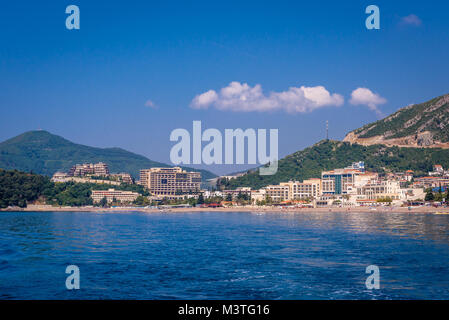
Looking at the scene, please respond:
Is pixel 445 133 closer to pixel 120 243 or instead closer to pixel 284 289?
pixel 120 243

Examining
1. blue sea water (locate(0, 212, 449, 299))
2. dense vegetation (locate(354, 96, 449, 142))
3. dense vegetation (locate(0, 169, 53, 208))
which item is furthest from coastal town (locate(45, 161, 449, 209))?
blue sea water (locate(0, 212, 449, 299))

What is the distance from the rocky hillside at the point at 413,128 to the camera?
161m

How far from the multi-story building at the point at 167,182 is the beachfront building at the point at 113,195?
2388 centimetres

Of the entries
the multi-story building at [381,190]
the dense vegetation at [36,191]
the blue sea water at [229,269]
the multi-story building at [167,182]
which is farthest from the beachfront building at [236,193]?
the blue sea water at [229,269]

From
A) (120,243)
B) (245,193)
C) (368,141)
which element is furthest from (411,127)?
(120,243)

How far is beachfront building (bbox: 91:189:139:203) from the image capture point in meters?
154

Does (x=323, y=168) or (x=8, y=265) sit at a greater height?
(x=323, y=168)

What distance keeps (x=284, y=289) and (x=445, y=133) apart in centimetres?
15720

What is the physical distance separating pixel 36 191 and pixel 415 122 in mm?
127687
